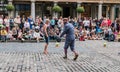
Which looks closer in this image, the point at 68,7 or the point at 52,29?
the point at 52,29

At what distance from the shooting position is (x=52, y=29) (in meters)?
30.5

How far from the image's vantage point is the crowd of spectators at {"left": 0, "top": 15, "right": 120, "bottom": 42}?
29.1 m

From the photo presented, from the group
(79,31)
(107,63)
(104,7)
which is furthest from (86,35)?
(104,7)

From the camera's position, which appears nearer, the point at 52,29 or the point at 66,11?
the point at 52,29

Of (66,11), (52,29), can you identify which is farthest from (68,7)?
(52,29)

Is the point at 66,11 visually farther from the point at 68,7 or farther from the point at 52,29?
the point at 52,29

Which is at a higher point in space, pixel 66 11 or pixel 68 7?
pixel 68 7

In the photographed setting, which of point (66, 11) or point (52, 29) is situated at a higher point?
point (66, 11)

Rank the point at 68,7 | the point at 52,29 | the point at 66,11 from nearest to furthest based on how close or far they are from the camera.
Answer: the point at 52,29 < the point at 68,7 < the point at 66,11

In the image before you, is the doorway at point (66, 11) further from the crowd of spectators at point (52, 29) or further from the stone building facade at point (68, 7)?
the crowd of spectators at point (52, 29)

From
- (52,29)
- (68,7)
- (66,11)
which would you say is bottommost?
(52,29)

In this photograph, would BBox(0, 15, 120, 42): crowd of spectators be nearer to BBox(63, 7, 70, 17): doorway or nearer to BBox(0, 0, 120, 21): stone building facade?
BBox(0, 0, 120, 21): stone building facade

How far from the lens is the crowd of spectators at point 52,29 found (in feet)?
95.4

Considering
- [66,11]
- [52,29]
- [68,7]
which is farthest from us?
[66,11]
